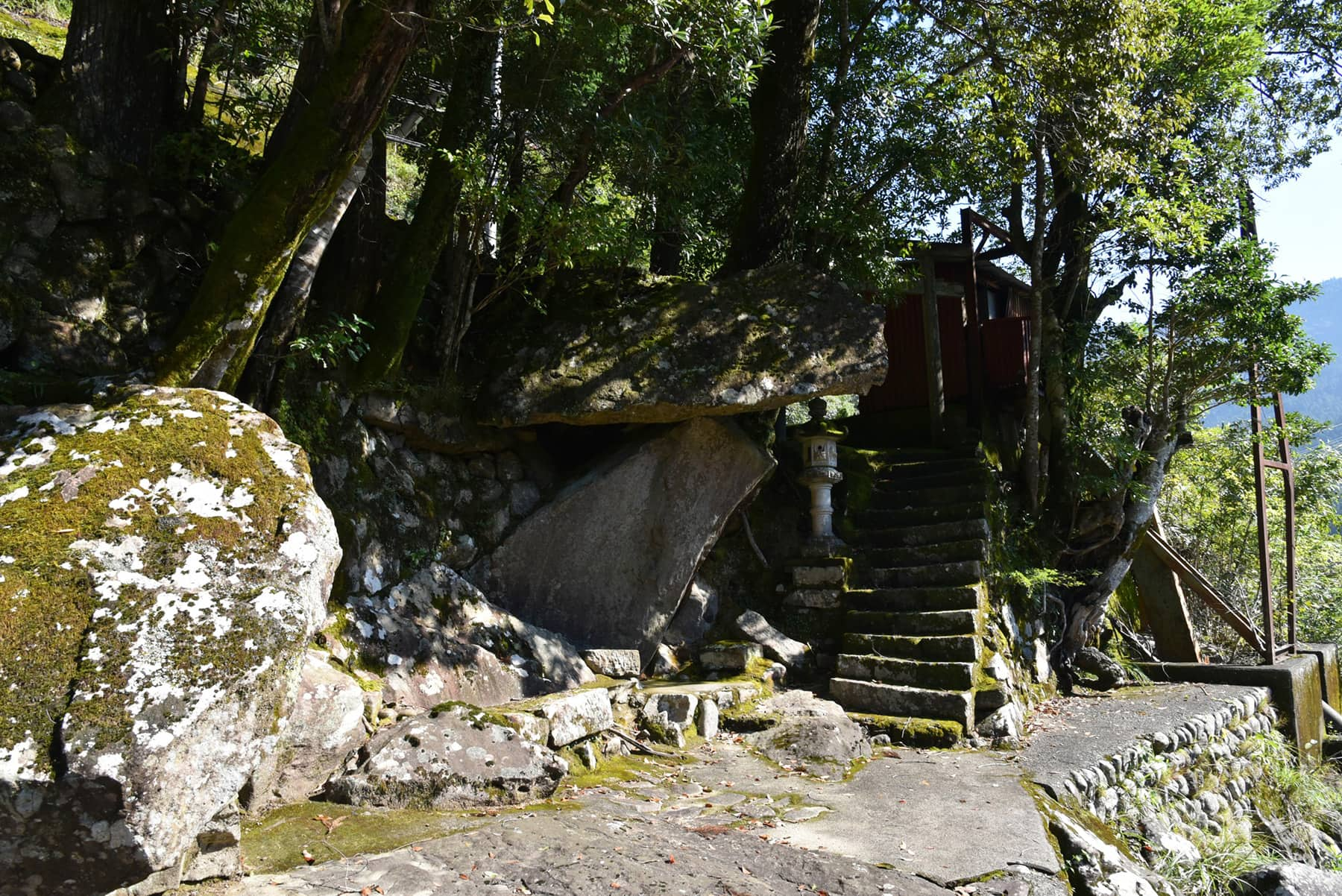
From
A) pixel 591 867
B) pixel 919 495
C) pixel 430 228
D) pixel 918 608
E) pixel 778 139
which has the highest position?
pixel 778 139

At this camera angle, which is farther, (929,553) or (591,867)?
(929,553)

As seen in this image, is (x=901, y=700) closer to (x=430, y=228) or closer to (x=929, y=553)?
(x=929, y=553)

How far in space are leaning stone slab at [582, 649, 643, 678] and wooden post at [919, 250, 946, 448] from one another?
668cm

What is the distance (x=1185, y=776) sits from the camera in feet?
25.4

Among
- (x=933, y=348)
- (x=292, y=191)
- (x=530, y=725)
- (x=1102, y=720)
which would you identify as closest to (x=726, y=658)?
(x=530, y=725)

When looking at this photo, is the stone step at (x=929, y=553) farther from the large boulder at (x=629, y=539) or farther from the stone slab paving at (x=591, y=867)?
the stone slab paving at (x=591, y=867)

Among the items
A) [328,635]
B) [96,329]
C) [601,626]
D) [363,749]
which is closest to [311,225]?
[96,329]

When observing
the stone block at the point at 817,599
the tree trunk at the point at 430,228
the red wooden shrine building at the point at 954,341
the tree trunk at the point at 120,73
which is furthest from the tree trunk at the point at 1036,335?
the tree trunk at the point at 120,73

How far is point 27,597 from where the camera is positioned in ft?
10.1

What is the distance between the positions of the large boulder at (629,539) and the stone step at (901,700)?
66.7 inches

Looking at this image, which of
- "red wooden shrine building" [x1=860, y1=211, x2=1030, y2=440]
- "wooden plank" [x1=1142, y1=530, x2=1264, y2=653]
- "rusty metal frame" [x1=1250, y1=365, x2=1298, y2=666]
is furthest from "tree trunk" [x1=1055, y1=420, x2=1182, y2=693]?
"red wooden shrine building" [x1=860, y1=211, x2=1030, y2=440]

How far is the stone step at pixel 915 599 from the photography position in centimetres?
833

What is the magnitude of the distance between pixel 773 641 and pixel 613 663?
6.44ft

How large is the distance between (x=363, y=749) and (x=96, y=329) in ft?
9.30
